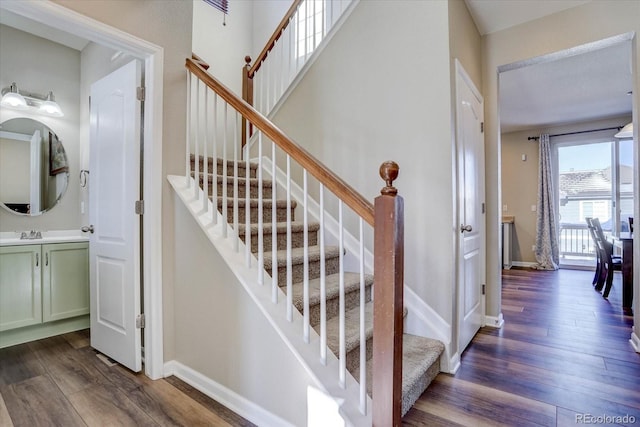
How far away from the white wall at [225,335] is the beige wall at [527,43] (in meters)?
2.32

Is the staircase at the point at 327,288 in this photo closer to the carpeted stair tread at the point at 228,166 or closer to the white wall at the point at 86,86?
the carpeted stair tread at the point at 228,166

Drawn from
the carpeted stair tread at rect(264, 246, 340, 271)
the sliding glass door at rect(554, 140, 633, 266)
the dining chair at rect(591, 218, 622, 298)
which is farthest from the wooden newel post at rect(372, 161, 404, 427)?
the sliding glass door at rect(554, 140, 633, 266)

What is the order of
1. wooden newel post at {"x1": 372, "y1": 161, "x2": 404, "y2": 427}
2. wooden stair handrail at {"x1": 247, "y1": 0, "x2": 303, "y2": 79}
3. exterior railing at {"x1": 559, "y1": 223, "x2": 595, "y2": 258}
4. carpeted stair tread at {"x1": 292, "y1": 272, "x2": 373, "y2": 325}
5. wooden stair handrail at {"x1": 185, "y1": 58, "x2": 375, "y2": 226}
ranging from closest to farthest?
1. wooden newel post at {"x1": 372, "y1": 161, "x2": 404, "y2": 427}
2. wooden stair handrail at {"x1": 185, "y1": 58, "x2": 375, "y2": 226}
3. carpeted stair tread at {"x1": 292, "y1": 272, "x2": 373, "y2": 325}
4. wooden stair handrail at {"x1": 247, "y1": 0, "x2": 303, "y2": 79}
5. exterior railing at {"x1": 559, "y1": 223, "x2": 595, "y2": 258}

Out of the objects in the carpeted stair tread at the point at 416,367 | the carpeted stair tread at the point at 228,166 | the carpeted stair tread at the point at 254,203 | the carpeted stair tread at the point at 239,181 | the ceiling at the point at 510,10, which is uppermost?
the ceiling at the point at 510,10

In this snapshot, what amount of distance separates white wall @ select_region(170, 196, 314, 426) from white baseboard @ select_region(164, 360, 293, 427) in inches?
1.0

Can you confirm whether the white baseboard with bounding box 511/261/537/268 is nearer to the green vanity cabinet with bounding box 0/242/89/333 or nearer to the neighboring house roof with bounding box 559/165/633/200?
the neighboring house roof with bounding box 559/165/633/200

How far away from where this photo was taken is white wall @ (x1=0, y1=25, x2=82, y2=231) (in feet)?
9.50

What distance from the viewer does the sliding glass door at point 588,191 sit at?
5457mm

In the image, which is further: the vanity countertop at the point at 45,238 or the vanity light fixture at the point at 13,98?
the vanity light fixture at the point at 13,98

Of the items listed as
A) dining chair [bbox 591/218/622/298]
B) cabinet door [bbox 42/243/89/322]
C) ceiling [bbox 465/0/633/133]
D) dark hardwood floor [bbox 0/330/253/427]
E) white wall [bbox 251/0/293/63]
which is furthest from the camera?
white wall [bbox 251/0/293/63]

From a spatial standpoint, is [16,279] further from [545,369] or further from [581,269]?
[581,269]

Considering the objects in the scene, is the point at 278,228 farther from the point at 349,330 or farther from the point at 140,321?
the point at 140,321

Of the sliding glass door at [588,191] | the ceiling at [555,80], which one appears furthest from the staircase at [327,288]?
the sliding glass door at [588,191]

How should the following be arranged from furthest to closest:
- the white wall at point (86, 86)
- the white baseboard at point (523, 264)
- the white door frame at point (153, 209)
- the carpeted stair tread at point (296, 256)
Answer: the white baseboard at point (523, 264) → the white wall at point (86, 86) → the white door frame at point (153, 209) → the carpeted stair tread at point (296, 256)
